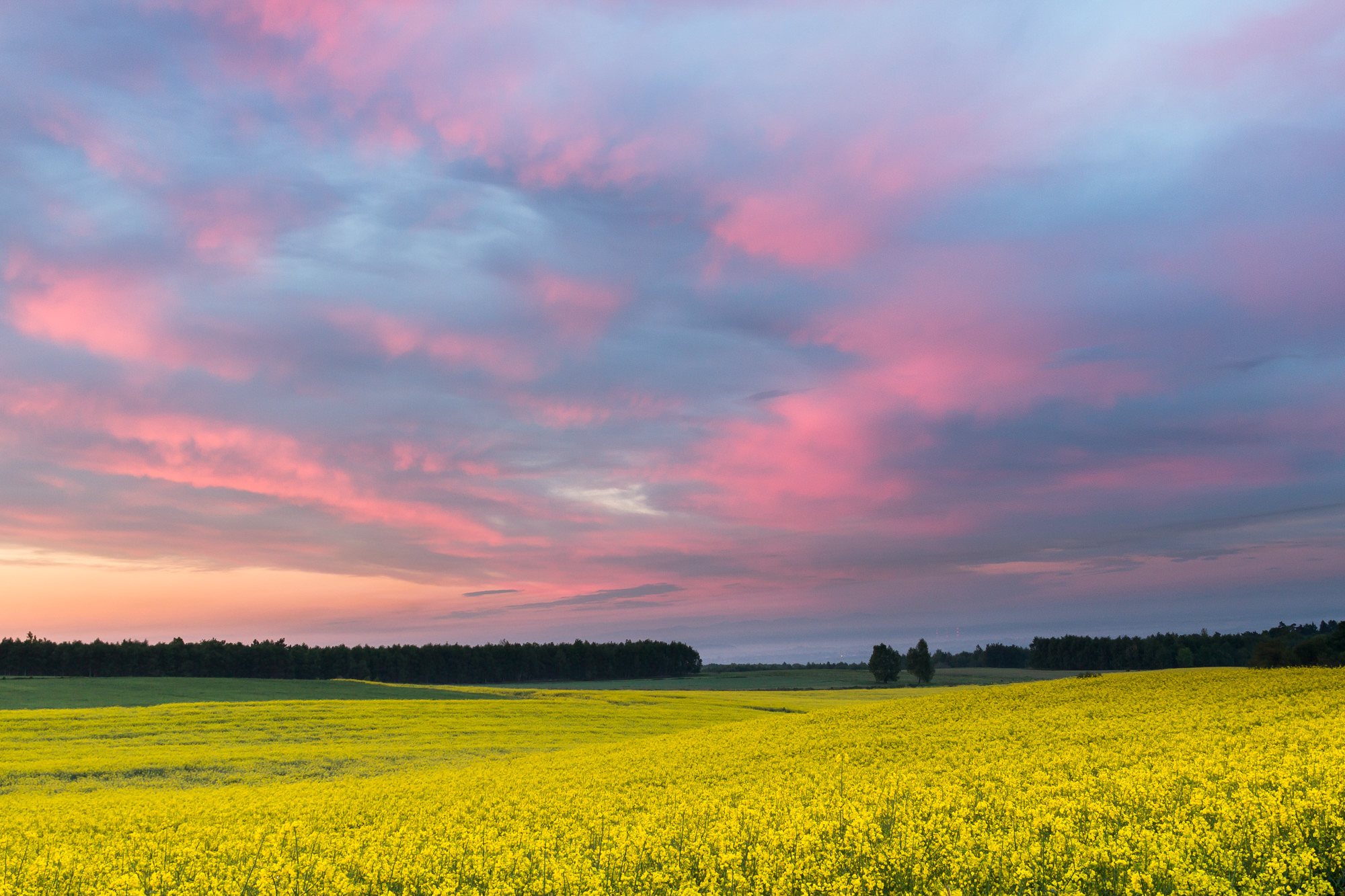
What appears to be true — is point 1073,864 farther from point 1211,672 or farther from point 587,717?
point 587,717

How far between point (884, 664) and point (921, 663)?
20.4 feet

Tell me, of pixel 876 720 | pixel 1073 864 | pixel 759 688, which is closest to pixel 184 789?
pixel 876 720

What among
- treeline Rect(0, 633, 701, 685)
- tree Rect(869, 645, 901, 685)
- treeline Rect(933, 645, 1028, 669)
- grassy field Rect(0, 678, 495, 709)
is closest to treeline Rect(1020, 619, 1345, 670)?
treeline Rect(933, 645, 1028, 669)

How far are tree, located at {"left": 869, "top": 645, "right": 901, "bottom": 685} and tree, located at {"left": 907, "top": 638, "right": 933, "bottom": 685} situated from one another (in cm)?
264

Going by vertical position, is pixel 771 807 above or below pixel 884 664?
above

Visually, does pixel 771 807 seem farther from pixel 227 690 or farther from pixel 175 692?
pixel 227 690

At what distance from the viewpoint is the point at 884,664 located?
13462 cm

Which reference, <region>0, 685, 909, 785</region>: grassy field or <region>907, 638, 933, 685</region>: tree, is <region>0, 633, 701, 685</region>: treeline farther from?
<region>0, 685, 909, 785</region>: grassy field

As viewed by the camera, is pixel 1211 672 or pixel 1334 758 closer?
pixel 1334 758

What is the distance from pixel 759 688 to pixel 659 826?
108798 millimetres

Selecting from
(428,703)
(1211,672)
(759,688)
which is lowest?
(759,688)

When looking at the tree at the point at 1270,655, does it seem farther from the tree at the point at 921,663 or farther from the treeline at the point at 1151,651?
the tree at the point at 921,663

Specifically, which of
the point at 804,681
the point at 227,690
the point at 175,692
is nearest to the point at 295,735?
the point at 175,692

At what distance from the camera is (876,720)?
117 ft
